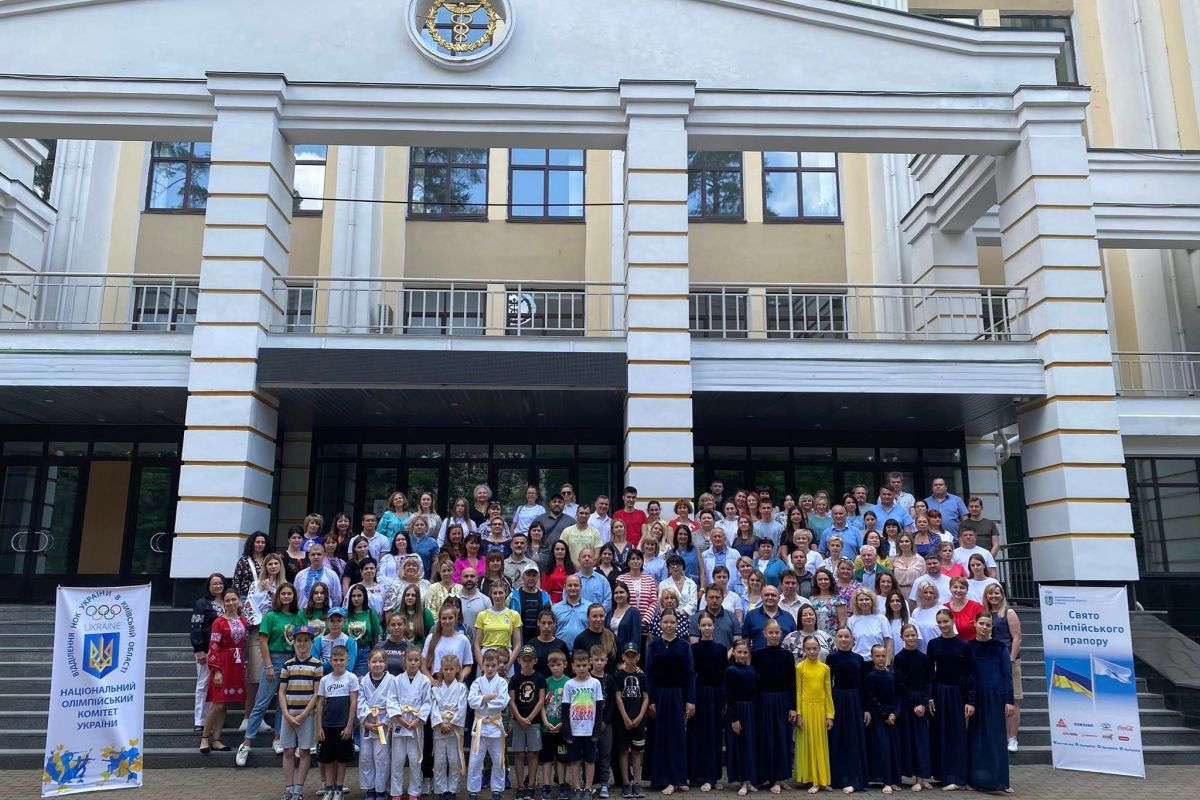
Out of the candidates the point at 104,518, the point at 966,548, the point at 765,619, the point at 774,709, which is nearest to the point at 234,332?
the point at 104,518

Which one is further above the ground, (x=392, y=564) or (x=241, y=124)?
(x=241, y=124)

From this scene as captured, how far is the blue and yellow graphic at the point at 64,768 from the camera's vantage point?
8.84 m

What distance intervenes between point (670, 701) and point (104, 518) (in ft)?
41.9

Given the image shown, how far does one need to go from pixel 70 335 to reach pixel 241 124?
3.98m

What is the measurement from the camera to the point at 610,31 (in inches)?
612

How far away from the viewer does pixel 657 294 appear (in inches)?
581

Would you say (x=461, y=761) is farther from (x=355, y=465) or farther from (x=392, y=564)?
(x=355, y=465)

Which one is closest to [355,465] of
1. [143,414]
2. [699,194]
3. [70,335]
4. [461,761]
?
[143,414]

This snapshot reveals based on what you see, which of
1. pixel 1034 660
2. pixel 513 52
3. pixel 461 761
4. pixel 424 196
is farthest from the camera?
pixel 424 196

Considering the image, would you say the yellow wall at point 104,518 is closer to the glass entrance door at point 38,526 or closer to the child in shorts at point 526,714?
the glass entrance door at point 38,526

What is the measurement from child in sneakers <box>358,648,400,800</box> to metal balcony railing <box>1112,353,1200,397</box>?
16253mm

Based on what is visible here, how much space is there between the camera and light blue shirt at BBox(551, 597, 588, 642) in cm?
980

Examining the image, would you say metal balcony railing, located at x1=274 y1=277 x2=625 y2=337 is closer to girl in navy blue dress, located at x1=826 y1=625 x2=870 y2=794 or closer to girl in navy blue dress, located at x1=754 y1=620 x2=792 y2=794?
girl in navy blue dress, located at x1=754 y1=620 x2=792 y2=794

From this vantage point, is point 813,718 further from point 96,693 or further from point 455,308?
point 455,308
